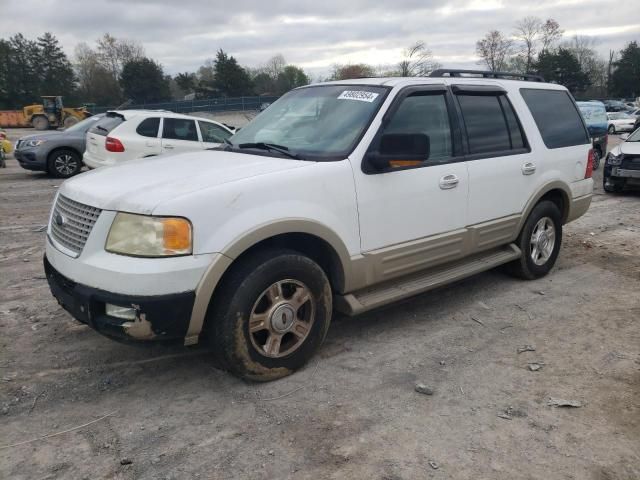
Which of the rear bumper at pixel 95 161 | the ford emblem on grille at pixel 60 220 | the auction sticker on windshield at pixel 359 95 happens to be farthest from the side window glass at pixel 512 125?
the rear bumper at pixel 95 161

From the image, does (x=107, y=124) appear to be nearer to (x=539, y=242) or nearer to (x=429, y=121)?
(x=429, y=121)

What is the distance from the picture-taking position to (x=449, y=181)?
4.23m

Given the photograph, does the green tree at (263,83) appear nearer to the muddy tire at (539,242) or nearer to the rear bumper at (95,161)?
the rear bumper at (95,161)

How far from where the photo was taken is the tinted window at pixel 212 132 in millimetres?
11547

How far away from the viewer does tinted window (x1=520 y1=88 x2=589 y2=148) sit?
17.4 ft

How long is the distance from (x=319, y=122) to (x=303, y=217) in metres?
1.00

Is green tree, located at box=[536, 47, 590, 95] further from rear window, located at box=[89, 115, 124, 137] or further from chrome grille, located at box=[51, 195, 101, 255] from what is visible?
chrome grille, located at box=[51, 195, 101, 255]

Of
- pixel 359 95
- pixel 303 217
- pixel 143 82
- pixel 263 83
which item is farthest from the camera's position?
pixel 263 83

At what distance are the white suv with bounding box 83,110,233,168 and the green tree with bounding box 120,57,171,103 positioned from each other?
185 ft

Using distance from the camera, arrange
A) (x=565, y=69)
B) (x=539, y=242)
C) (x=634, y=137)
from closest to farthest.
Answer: (x=539, y=242) → (x=634, y=137) → (x=565, y=69)

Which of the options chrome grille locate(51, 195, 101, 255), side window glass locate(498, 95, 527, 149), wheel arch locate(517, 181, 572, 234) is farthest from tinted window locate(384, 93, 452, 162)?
chrome grille locate(51, 195, 101, 255)

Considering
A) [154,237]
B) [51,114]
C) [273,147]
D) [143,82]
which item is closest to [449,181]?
[273,147]

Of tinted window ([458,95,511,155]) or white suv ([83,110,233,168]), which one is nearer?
tinted window ([458,95,511,155])

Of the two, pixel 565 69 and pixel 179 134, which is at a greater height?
pixel 565 69
